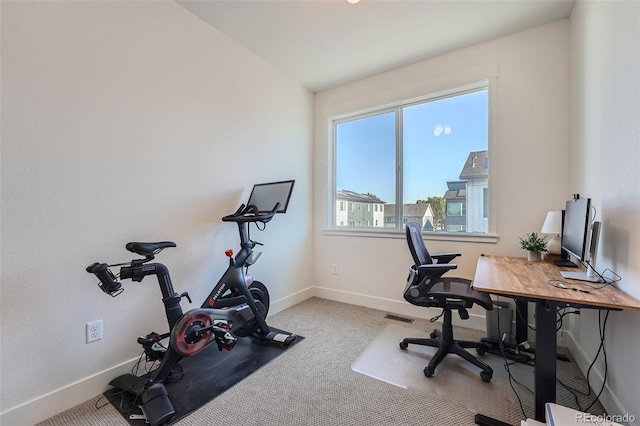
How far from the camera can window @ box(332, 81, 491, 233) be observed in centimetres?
269

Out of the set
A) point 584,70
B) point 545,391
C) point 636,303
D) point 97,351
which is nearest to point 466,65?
point 584,70

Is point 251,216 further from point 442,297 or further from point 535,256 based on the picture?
point 535,256

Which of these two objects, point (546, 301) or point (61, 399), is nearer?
point (546, 301)

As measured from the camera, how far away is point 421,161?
9.87 feet

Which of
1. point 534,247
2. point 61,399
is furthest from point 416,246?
point 61,399

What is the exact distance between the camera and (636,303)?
113 cm

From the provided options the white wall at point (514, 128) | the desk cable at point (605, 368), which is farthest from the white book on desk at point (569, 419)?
the white wall at point (514, 128)

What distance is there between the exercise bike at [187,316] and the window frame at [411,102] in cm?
134

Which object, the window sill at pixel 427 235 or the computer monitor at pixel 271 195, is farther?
the window sill at pixel 427 235

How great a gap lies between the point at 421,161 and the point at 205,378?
2.79 m

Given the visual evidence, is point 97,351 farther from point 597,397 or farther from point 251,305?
point 597,397

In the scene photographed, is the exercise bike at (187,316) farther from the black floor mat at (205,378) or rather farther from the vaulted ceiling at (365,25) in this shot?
the vaulted ceiling at (365,25)

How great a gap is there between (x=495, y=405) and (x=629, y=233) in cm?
115

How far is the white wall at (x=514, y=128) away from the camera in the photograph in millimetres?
2299
